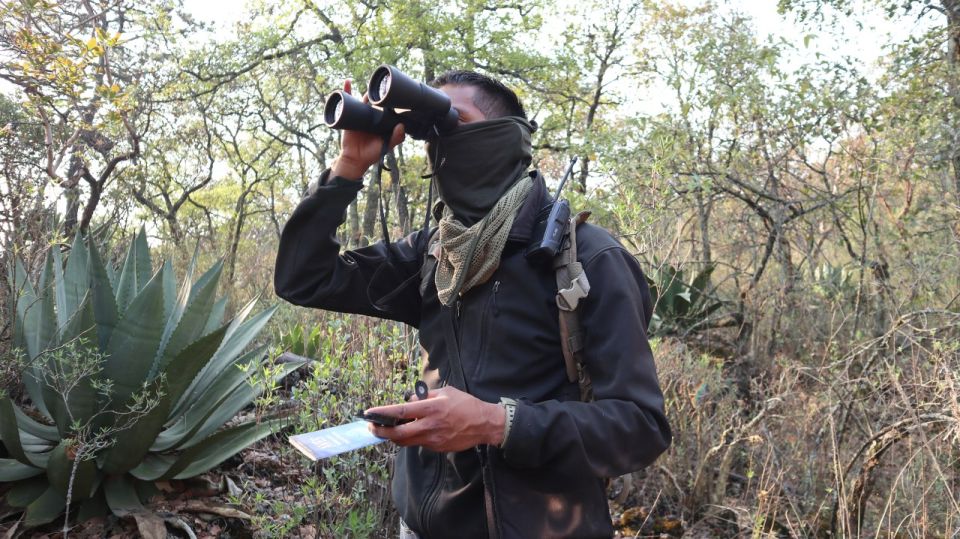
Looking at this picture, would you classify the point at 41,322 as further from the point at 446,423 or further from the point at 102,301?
the point at 446,423

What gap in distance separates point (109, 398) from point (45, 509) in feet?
1.55

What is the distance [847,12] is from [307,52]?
30.7ft

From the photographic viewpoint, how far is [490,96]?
6.21 feet

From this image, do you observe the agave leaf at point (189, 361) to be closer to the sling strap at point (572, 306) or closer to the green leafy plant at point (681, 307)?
the sling strap at point (572, 306)

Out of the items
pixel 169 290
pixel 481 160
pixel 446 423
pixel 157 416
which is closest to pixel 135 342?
pixel 157 416

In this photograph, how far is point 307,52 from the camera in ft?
43.1

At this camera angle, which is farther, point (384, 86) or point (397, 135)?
point (397, 135)

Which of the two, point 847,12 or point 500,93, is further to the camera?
point 847,12

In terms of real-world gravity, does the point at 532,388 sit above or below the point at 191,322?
below

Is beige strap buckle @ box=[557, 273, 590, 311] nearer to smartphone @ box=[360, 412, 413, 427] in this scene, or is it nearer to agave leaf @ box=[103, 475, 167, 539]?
smartphone @ box=[360, 412, 413, 427]

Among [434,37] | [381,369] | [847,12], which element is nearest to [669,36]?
[434,37]

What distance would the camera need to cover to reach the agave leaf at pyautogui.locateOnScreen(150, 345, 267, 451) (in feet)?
10.6

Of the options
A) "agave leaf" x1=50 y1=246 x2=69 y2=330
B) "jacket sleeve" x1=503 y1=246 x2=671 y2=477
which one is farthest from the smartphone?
"agave leaf" x1=50 y1=246 x2=69 y2=330

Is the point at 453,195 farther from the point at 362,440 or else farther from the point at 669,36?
the point at 669,36
